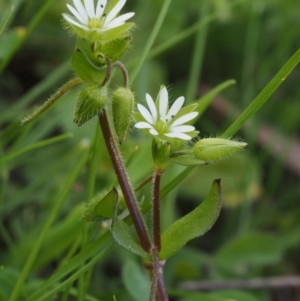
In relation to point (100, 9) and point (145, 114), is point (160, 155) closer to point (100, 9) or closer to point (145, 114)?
point (145, 114)

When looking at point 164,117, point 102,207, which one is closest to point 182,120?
point 164,117

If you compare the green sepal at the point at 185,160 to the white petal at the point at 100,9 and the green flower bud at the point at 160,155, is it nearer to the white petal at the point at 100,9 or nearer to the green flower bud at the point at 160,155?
the green flower bud at the point at 160,155

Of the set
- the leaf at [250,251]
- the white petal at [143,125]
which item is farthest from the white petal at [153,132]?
the leaf at [250,251]

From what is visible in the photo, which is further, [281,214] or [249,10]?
[249,10]

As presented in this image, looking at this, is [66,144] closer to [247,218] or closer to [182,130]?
[247,218]

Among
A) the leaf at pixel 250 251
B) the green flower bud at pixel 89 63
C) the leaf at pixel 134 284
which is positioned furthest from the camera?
the leaf at pixel 250 251

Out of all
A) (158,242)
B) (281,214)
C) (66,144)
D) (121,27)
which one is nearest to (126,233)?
(158,242)
